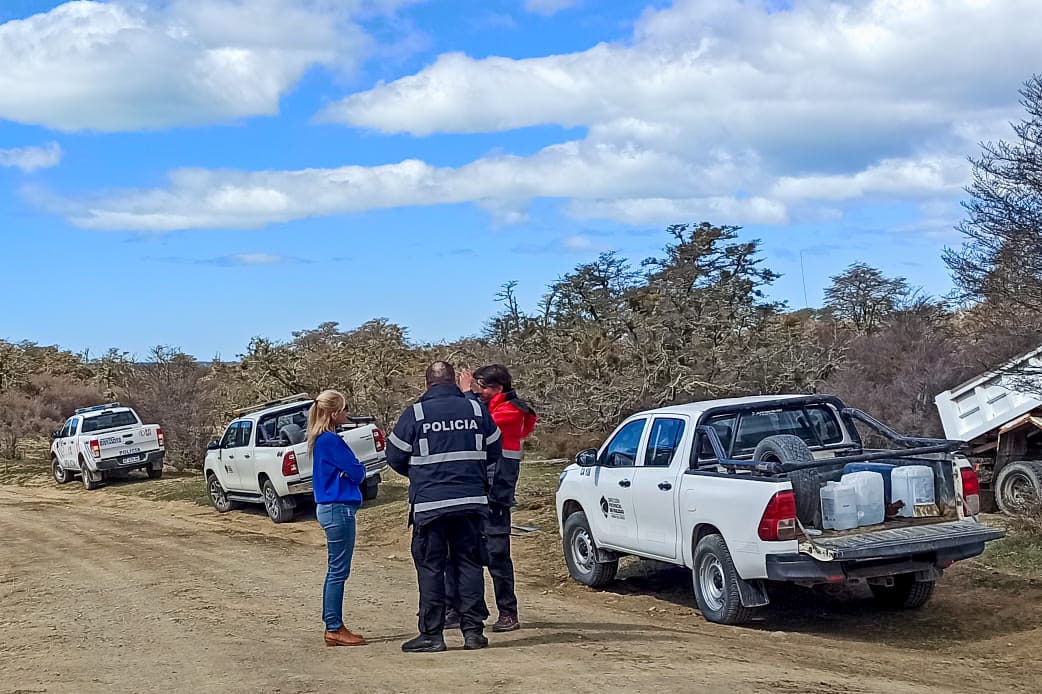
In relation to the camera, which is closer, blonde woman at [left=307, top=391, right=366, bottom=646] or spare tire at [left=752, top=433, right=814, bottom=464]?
blonde woman at [left=307, top=391, right=366, bottom=646]

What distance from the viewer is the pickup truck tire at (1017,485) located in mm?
14336

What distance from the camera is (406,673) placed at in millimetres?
7254

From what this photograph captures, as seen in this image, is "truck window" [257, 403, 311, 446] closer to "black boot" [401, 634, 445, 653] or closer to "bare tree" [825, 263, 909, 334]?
"black boot" [401, 634, 445, 653]

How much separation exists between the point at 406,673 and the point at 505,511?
5.32 ft

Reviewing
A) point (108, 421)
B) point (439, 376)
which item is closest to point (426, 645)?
point (439, 376)

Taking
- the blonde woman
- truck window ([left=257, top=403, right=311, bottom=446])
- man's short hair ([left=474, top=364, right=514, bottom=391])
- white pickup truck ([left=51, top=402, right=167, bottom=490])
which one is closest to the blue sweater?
the blonde woman

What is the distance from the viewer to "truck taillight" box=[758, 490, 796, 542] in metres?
8.41

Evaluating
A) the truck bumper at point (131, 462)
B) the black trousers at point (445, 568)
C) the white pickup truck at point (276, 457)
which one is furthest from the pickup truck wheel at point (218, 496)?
the black trousers at point (445, 568)

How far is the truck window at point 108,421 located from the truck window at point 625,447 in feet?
60.8

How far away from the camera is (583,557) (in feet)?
37.7

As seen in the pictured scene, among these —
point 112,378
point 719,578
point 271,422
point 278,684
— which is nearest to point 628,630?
point 719,578

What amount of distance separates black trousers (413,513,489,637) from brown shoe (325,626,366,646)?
0.68m

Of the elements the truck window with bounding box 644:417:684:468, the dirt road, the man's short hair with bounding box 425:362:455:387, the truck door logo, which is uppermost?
the man's short hair with bounding box 425:362:455:387

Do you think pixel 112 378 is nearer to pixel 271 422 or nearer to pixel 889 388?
pixel 271 422
